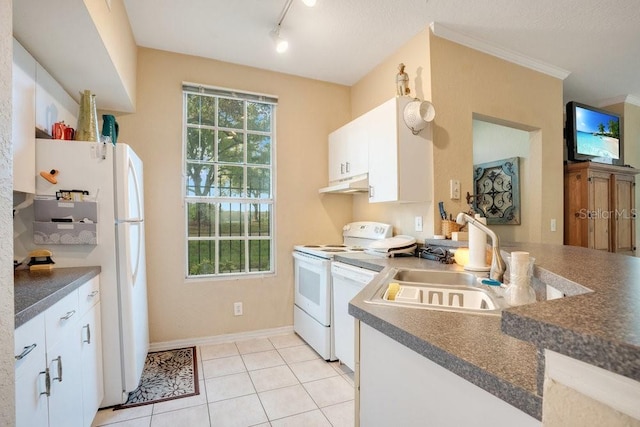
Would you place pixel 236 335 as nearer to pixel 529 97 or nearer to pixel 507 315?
pixel 507 315

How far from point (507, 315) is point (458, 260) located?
162 cm

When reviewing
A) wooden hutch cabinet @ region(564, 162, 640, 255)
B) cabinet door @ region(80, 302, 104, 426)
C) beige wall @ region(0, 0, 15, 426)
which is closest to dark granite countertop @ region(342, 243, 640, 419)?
beige wall @ region(0, 0, 15, 426)

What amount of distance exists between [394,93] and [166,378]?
2.90 meters

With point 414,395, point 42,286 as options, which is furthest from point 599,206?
point 42,286

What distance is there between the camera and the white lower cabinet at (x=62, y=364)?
1.06 metres

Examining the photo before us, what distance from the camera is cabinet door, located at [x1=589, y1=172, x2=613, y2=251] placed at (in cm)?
324

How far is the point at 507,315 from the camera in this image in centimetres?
49

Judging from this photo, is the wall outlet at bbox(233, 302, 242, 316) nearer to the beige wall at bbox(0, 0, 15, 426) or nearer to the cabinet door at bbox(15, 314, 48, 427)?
the cabinet door at bbox(15, 314, 48, 427)

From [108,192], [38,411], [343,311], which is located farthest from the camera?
[343,311]

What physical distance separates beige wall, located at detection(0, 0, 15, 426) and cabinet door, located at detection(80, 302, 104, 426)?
1.09 m

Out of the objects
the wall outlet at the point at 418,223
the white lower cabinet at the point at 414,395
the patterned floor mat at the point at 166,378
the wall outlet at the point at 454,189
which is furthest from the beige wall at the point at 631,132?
the patterned floor mat at the point at 166,378

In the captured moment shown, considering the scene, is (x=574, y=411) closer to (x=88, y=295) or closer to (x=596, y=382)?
(x=596, y=382)

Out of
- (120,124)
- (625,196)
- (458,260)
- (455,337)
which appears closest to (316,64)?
(120,124)

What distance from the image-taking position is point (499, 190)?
3584mm
